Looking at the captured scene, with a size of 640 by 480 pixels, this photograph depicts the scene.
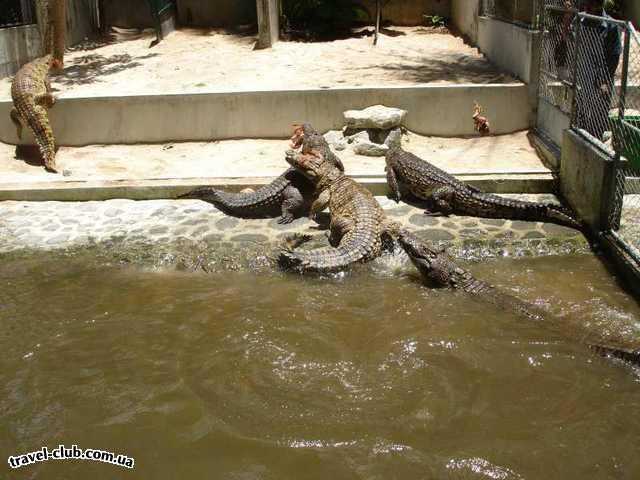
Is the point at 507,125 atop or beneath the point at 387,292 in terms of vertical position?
atop

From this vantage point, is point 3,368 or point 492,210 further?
point 492,210

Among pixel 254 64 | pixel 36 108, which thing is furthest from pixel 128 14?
pixel 36 108

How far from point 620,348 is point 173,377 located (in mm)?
3215

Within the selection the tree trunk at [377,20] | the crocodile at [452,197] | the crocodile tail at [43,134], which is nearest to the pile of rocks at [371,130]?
the crocodile at [452,197]

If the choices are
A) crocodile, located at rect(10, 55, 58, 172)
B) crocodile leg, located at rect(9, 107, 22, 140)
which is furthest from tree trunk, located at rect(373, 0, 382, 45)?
crocodile leg, located at rect(9, 107, 22, 140)

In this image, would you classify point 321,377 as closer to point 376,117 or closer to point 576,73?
point 576,73

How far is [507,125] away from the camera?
9438 millimetres

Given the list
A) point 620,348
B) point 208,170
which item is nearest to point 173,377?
point 620,348

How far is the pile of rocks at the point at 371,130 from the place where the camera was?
8.85 meters

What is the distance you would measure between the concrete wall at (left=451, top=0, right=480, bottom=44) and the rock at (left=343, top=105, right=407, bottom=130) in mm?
5053

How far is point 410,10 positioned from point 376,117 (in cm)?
787

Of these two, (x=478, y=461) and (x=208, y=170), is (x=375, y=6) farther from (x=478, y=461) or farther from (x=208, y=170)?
(x=478, y=461)

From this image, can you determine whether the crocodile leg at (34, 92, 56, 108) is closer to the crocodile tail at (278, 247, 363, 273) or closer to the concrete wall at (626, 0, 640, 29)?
the crocodile tail at (278, 247, 363, 273)

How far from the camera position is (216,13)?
15453mm
